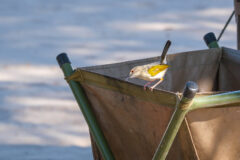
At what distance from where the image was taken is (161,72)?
1799mm

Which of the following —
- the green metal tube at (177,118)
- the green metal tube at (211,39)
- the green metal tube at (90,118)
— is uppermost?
the green metal tube at (211,39)

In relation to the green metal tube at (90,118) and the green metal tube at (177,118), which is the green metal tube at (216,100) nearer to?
the green metal tube at (177,118)

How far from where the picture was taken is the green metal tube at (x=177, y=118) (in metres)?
1.36

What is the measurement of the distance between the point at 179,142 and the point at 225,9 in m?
5.75

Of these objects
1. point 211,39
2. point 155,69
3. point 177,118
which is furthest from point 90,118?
point 211,39

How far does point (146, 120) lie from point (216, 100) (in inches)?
10.3

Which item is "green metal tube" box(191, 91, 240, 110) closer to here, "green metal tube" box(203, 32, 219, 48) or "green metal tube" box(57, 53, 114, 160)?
"green metal tube" box(57, 53, 114, 160)

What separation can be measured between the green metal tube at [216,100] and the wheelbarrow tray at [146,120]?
0.03 metres

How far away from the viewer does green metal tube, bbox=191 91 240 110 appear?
1410 millimetres

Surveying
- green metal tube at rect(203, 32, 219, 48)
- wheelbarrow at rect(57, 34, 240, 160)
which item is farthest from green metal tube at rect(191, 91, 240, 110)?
green metal tube at rect(203, 32, 219, 48)

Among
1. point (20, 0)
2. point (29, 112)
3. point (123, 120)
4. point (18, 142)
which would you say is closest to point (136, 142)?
point (123, 120)

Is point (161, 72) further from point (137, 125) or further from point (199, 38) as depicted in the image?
point (199, 38)

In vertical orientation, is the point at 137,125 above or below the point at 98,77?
below

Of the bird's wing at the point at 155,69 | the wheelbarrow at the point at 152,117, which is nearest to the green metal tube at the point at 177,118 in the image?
the wheelbarrow at the point at 152,117
